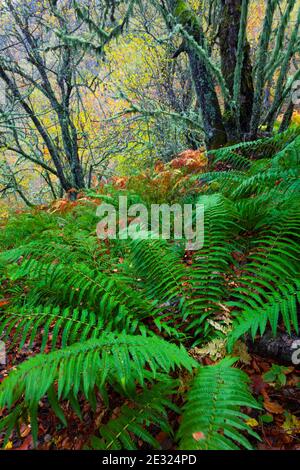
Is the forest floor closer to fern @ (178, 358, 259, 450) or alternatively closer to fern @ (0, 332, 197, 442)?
fern @ (178, 358, 259, 450)

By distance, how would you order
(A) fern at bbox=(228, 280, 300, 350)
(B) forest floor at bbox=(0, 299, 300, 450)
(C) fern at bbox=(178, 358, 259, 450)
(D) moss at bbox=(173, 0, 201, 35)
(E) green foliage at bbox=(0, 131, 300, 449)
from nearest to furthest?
(C) fern at bbox=(178, 358, 259, 450), (E) green foliage at bbox=(0, 131, 300, 449), (B) forest floor at bbox=(0, 299, 300, 450), (A) fern at bbox=(228, 280, 300, 350), (D) moss at bbox=(173, 0, 201, 35)

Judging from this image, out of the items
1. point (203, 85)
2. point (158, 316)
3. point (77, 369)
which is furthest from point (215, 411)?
point (203, 85)

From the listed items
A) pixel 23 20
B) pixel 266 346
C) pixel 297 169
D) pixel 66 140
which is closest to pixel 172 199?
pixel 297 169

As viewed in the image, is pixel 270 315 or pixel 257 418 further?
pixel 270 315

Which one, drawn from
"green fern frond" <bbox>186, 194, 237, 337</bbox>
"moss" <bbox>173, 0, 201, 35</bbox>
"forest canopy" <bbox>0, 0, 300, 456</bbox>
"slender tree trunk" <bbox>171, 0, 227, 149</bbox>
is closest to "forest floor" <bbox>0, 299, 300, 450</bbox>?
"forest canopy" <bbox>0, 0, 300, 456</bbox>

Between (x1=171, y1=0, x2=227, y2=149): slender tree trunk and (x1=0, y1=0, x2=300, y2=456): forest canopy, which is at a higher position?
(x1=171, y1=0, x2=227, y2=149): slender tree trunk

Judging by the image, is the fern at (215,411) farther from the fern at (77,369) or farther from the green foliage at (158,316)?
the fern at (77,369)

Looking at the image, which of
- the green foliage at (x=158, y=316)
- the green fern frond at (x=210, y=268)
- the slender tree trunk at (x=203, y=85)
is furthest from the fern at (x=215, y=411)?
the slender tree trunk at (x=203, y=85)

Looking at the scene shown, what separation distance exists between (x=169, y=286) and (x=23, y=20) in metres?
6.98

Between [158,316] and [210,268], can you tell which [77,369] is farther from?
[210,268]
